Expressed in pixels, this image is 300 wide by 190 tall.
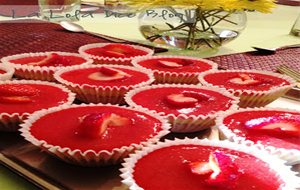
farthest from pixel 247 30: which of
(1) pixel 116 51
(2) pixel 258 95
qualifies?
(2) pixel 258 95

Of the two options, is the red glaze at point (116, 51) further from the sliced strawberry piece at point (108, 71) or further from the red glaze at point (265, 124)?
the red glaze at point (265, 124)

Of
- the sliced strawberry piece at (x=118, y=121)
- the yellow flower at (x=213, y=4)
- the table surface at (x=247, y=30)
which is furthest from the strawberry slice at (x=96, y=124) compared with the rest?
the yellow flower at (x=213, y=4)

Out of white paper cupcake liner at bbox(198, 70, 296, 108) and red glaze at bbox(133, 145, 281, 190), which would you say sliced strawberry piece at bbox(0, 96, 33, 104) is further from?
white paper cupcake liner at bbox(198, 70, 296, 108)

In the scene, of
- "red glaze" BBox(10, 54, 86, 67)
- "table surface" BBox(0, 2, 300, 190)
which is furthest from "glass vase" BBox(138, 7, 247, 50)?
"red glaze" BBox(10, 54, 86, 67)

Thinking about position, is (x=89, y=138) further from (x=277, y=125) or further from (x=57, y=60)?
(x=57, y=60)

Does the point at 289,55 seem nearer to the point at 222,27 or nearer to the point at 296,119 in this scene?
the point at 222,27

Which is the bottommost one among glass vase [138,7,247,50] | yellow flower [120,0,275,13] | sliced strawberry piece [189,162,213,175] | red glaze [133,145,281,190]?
red glaze [133,145,281,190]
